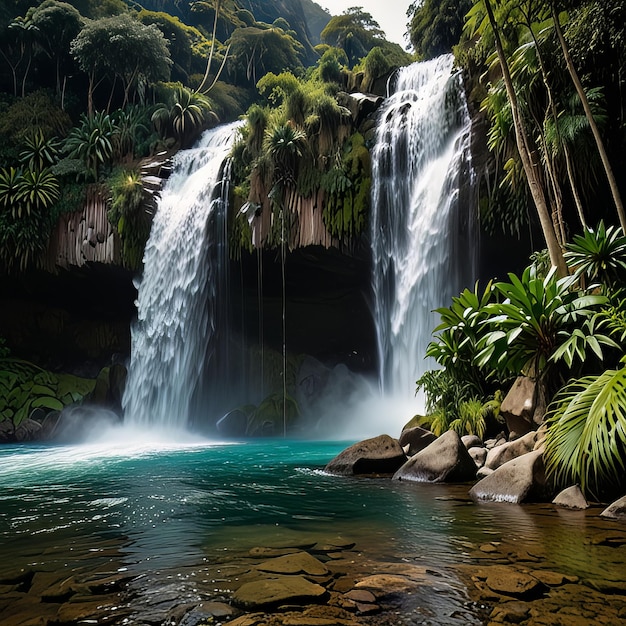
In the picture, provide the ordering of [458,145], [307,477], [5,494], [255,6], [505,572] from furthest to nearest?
[255,6], [458,145], [307,477], [5,494], [505,572]

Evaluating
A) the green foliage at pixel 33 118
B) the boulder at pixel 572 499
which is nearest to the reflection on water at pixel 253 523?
the boulder at pixel 572 499

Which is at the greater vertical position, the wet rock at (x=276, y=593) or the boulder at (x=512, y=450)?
the boulder at (x=512, y=450)

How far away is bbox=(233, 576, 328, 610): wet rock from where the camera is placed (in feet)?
8.27

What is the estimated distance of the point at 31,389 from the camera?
756 inches

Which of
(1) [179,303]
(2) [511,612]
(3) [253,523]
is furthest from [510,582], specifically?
(1) [179,303]

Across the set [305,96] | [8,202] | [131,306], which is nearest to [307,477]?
[305,96]

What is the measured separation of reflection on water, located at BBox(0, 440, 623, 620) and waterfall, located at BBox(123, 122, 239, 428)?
31.9ft

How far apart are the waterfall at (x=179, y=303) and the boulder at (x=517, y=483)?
1288cm

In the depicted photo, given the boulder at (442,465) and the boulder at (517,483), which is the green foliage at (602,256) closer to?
the boulder at (442,465)

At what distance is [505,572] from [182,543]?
204cm

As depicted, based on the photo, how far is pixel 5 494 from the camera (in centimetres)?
622

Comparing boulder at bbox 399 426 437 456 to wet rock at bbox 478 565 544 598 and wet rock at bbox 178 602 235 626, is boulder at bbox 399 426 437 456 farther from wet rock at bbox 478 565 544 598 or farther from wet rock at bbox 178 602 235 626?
wet rock at bbox 178 602 235 626

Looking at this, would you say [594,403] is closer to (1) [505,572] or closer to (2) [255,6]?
(1) [505,572]

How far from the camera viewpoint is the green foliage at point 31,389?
18.5 meters
